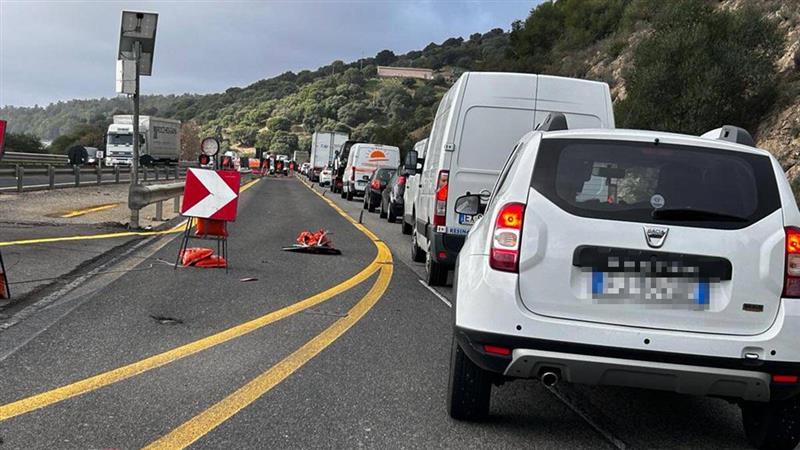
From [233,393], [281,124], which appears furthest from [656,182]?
[281,124]

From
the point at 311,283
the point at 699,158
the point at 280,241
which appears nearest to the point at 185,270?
the point at 311,283

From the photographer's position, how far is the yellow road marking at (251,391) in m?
4.20

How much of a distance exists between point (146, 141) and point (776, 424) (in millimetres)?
55129

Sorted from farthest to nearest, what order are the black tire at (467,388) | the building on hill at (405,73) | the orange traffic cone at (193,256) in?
the building on hill at (405,73), the orange traffic cone at (193,256), the black tire at (467,388)

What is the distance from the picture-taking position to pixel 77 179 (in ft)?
85.2

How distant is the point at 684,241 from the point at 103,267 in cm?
809

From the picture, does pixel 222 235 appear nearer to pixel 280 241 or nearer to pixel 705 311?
pixel 280 241

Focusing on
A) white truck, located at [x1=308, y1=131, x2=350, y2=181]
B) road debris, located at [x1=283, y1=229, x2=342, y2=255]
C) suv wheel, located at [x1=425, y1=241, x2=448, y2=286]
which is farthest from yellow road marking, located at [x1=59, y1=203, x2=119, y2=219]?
white truck, located at [x1=308, y1=131, x2=350, y2=181]

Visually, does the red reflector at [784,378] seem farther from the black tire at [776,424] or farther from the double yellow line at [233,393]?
the double yellow line at [233,393]

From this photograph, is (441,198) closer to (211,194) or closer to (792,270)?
(211,194)

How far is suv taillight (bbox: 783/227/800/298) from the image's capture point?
13.0ft

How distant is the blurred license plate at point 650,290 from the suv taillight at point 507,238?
1.38 feet

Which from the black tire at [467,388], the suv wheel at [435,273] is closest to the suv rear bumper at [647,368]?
the black tire at [467,388]

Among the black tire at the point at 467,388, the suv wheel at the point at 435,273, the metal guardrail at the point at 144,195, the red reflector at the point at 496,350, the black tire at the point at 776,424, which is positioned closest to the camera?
the red reflector at the point at 496,350
